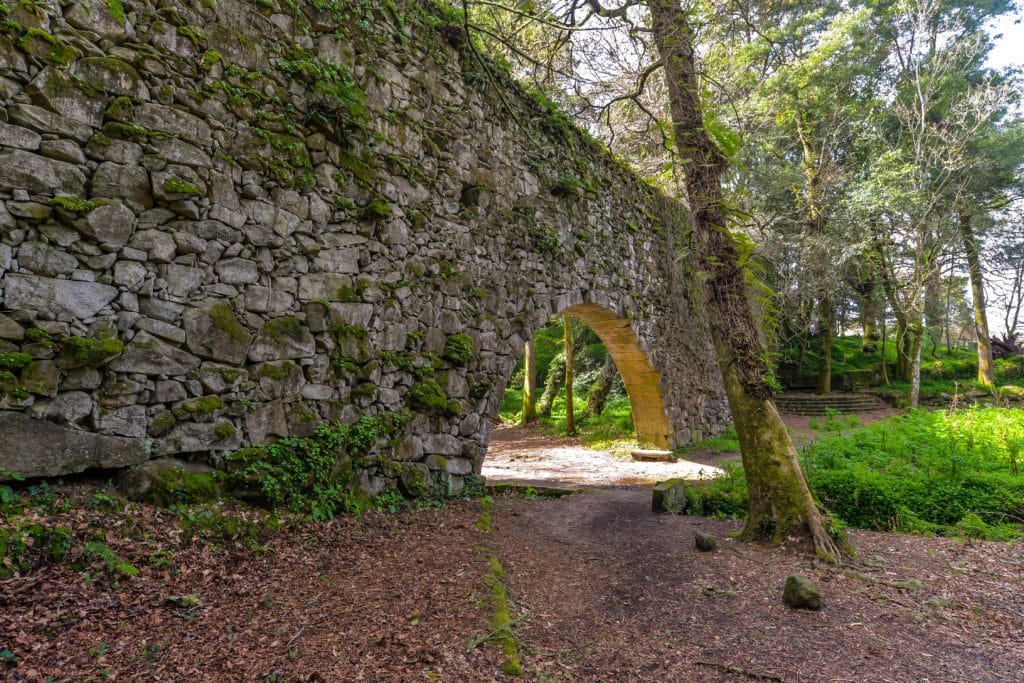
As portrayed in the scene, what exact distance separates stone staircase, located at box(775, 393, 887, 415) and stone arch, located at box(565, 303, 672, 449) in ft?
20.8

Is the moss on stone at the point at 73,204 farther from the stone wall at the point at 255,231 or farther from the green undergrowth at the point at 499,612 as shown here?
the green undergrowth at the point at 499,612

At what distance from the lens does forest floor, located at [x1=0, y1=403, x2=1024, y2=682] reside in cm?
223

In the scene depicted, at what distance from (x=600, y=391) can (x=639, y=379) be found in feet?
11.8

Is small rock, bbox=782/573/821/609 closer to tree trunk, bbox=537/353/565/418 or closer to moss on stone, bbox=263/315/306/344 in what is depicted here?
moss on stone, bbox=263/315/306/344

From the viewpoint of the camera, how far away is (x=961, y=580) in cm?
357

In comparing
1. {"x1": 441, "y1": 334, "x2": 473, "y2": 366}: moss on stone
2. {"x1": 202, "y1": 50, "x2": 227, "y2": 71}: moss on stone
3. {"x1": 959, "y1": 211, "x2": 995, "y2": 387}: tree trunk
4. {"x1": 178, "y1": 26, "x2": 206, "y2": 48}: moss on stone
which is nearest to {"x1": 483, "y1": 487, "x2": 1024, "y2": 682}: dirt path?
{"x1": 441, "y1": 334, "x2": 473, "y2": 366}: moss on stone

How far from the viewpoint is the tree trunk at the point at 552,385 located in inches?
587

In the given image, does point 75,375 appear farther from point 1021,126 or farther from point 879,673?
point 1021,126

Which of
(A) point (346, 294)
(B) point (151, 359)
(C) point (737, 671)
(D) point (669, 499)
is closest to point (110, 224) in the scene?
(B) point (151, 359)

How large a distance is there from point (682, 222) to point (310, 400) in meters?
9.21

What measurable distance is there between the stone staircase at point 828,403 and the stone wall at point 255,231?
458 inches

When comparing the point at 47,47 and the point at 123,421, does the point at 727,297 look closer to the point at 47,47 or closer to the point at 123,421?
the point at 123,421

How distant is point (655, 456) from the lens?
9.62m

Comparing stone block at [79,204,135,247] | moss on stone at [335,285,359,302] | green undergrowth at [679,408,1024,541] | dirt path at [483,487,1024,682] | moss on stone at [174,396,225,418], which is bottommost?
dirt path at [483,487,1024,682]
